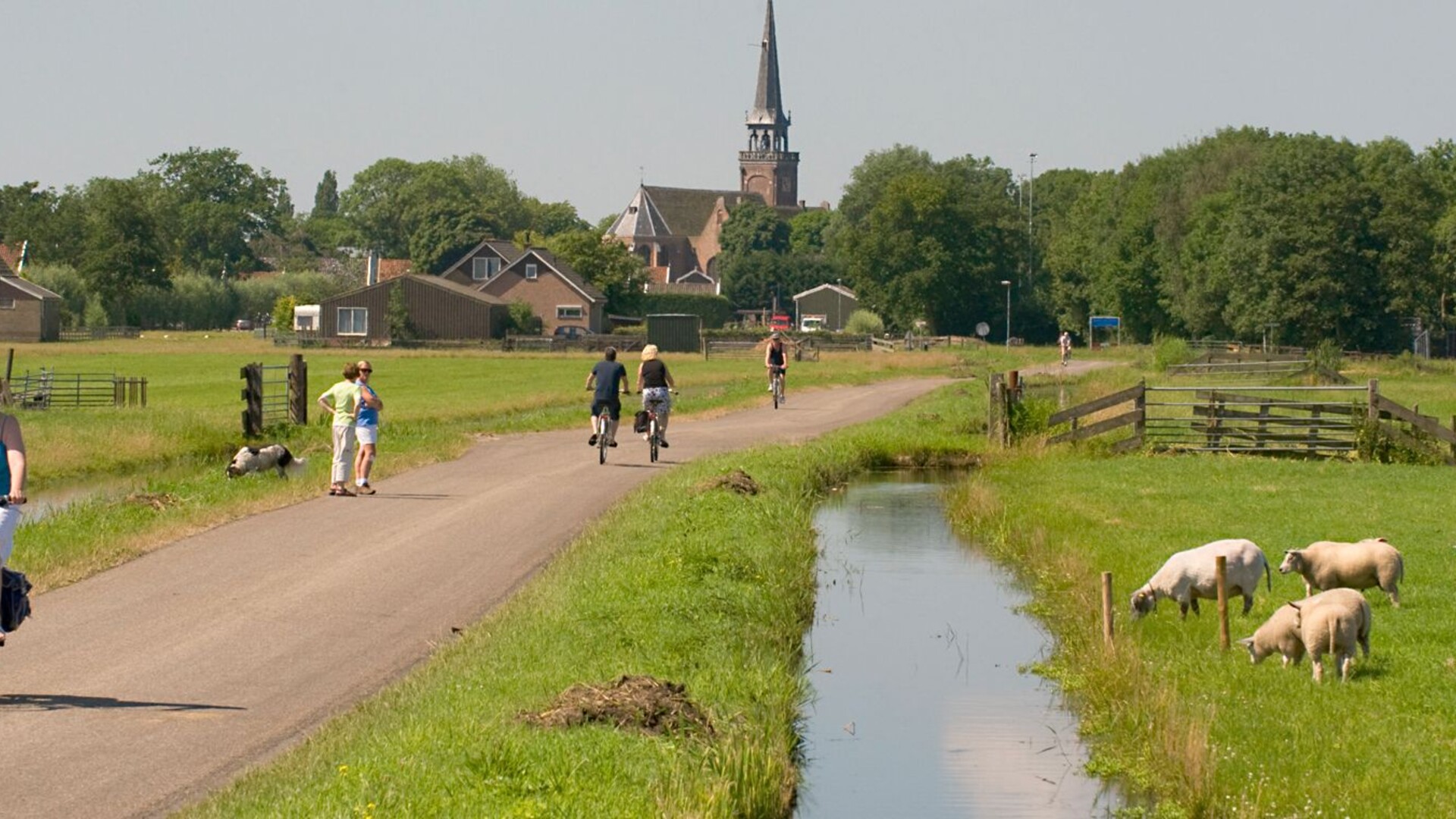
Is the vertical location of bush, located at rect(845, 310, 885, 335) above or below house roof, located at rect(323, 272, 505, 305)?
below

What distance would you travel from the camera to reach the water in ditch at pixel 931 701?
1264cm

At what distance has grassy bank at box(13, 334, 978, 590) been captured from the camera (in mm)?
22078

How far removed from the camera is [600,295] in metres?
126

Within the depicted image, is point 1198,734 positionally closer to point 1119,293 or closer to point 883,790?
point 883,790

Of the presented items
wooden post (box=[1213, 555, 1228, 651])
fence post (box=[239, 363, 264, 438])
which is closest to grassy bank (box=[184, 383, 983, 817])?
wooden post (box=[1213, 555, 1228, 651])

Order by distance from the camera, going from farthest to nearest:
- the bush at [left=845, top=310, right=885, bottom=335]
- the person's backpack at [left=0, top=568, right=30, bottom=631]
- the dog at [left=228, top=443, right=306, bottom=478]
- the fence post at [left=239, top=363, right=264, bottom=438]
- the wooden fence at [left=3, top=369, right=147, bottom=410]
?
1. the bush at [left=845, top=310, right=885, bottom=335]
2. the wooden fence at [left=3, top=369, right=147, bottom=410]
3. the fence post at [left=239, top=363, right=264, bottom=438]
4. the dog at [left=228, top=443, right=306, bottom=478]
5. the person's backpack at [left=0, top=568, right=30, bottom=631]

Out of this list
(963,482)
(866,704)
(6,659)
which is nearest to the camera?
(6,659)

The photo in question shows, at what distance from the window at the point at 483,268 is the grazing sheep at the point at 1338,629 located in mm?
122514

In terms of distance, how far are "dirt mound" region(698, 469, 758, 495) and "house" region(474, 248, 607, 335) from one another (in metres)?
97.3

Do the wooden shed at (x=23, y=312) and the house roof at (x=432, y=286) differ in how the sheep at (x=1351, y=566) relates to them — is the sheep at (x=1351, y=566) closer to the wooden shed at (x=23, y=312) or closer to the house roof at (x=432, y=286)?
the house roof at (x=432, y=286)

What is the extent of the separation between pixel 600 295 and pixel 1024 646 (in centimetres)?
10944

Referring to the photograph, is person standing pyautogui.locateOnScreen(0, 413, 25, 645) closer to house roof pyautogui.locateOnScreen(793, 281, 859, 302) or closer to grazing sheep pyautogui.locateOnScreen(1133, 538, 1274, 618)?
grazing sheep pyautogui.locateOnScreen(1133, 538, 1274, 618)

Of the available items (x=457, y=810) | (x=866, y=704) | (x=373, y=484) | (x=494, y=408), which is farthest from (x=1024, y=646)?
(x=494, y=408)

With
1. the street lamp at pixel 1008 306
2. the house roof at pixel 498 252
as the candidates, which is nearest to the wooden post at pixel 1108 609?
the street lamp at pixel 1008 306
